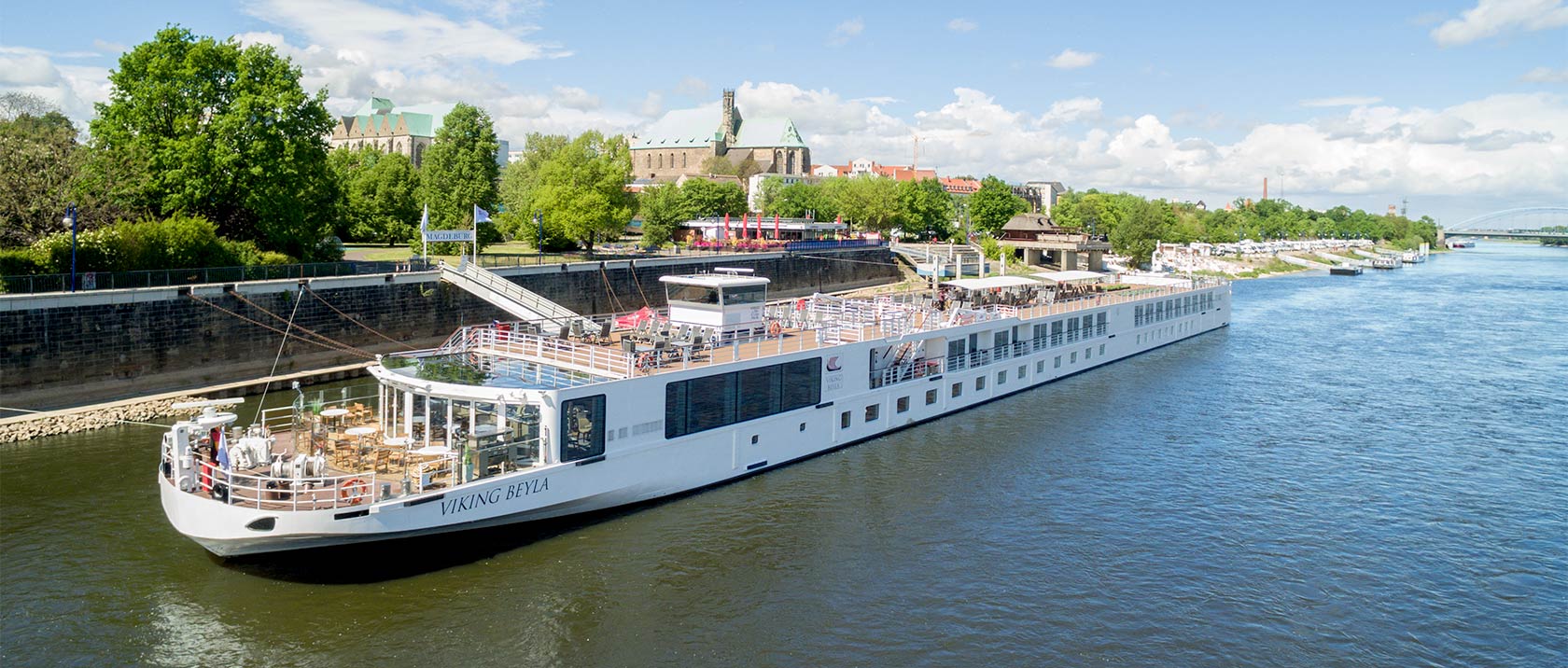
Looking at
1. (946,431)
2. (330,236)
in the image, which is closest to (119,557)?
(946,431)

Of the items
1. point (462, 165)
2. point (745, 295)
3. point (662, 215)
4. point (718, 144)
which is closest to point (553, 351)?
point (745, 295)

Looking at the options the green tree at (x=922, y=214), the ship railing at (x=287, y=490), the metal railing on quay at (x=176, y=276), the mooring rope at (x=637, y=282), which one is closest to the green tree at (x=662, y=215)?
the mooring rope at (x=637, y=282)

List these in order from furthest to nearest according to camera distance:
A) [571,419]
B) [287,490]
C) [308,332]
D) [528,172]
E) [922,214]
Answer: [922,214]
[528,172]
[308,332]
[571,419]
[287,490]

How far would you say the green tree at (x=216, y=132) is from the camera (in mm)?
42031

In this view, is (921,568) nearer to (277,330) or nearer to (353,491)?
(353,491)

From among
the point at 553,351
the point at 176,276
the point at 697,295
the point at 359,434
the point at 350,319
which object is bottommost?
the point at 359,434

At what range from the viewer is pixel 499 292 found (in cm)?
4703

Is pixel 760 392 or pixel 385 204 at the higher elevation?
pixel 385 204

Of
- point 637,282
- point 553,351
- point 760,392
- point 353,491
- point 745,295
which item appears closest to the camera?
point 353,491

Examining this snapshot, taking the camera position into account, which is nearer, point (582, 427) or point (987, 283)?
point (582, 427)

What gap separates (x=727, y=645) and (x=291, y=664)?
23.1 ft

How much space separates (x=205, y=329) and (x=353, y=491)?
72.0 ft

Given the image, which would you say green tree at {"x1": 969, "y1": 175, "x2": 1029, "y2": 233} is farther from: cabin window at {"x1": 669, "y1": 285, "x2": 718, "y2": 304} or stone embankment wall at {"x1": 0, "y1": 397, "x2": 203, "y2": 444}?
stone embankment wall at {"x1": 0, "y1": 397, "x2": 203, "y2": 444}

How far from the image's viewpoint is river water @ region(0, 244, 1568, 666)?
17.3m
